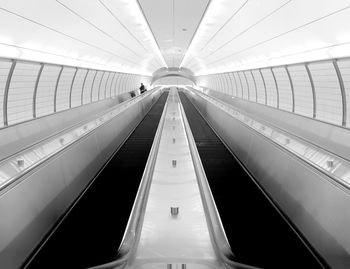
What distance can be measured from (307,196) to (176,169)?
1.91m

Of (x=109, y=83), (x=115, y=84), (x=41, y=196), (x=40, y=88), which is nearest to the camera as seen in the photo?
(x=41, y=196)

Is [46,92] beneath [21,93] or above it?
beneath

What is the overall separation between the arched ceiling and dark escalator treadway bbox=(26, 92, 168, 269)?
12.1 ft

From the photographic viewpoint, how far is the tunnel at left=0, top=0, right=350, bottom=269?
2801 millimetres

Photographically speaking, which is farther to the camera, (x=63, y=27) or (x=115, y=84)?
(x=115, y=84)

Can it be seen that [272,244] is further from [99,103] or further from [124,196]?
[99,103]

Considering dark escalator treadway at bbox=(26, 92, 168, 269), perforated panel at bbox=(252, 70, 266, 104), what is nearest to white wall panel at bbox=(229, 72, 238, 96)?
perforated panel at bbox=(252, 70, 266, 104)

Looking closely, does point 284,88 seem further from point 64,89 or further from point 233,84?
point 64,89

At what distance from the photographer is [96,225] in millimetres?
3703

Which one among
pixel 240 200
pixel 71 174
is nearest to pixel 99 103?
pixel 71 174

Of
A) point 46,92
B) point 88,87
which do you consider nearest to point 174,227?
point 46,92

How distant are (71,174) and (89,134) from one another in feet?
5.09

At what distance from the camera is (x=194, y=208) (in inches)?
118

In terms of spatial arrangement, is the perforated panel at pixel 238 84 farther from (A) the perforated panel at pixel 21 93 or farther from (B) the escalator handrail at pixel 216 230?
(B) the escalator handrail at pixel 216 230
